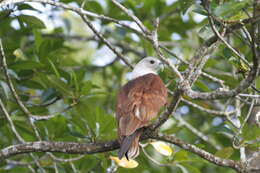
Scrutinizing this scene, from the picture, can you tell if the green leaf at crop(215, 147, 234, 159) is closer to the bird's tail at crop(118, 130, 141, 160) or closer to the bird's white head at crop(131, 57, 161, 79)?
the bird's tail at crop(118, 130, 141, 160)

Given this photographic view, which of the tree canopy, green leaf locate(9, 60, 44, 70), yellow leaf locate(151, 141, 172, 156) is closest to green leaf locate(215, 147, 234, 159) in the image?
the tree canopy

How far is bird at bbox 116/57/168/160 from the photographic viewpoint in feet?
13.6

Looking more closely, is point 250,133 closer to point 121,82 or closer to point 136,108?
point 136,108

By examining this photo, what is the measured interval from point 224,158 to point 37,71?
7.42 ft

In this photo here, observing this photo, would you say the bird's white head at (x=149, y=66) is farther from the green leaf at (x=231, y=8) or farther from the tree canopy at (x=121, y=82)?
the green leaf at (x=231, y=8)

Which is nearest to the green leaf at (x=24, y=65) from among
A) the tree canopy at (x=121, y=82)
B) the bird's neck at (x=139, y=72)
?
the tree canopy at (x=121, y=82)

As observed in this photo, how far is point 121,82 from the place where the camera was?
7.27 meters

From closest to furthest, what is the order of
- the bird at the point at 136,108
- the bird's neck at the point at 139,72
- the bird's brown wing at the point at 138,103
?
the bird at the point at 136,108 < the bird's brown wing at the point at 138,103 < the bird's neck at the point at 139,72

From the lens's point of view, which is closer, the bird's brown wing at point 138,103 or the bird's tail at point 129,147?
the bird's tail at point 129,147

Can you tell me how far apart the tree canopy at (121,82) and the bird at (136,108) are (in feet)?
0.37

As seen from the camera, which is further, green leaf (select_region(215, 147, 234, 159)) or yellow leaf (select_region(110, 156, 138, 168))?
yellow leaf (select_region(110, 156, 138, 168))

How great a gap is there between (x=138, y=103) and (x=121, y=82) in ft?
9.12

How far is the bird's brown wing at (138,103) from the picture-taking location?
4254 millimetres

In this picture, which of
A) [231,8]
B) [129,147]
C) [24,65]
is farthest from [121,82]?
[231,8]
